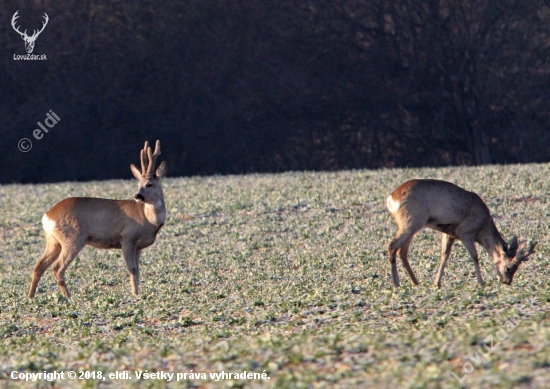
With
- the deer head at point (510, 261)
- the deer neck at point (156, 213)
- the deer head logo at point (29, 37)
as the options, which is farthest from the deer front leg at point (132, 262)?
the deer head logo at point (29, 37)

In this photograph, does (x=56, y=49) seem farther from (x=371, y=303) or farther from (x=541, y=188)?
(x=371, y=303)

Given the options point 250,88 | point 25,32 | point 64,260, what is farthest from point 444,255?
point 25,32

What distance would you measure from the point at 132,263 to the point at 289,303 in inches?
101

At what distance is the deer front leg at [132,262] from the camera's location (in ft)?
36.4

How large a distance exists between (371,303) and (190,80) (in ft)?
66.4

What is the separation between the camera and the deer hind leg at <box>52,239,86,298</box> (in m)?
11.1

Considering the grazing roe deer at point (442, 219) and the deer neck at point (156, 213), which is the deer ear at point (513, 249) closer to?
the grazing roe deer at point (442, 219)

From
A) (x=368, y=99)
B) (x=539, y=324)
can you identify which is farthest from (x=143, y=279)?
(x=368, y=99)

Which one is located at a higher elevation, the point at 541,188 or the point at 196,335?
the point at 541,188

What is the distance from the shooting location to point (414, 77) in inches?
1099

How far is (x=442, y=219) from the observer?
418 inches

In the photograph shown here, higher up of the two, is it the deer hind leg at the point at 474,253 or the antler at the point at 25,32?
the antler at the point at 25,32

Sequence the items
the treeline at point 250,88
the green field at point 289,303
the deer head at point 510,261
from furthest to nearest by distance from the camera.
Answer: the treeline at point 250,88 < the deer head at point 510,261 < the green field at point 289,303

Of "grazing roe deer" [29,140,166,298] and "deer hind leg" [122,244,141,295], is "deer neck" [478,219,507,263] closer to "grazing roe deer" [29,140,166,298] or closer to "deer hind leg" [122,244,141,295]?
"grazing roe deer" [29,140,166,298]
